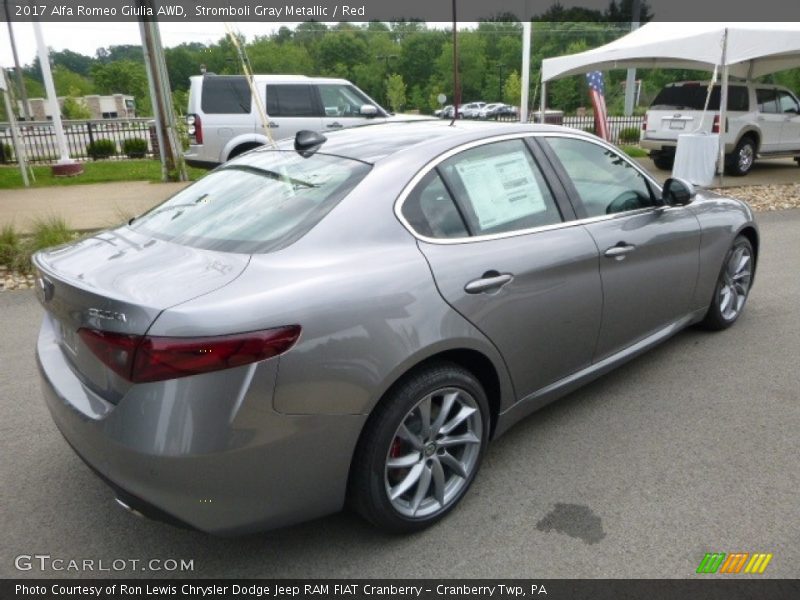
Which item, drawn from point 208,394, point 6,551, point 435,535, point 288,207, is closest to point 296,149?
point 288,207

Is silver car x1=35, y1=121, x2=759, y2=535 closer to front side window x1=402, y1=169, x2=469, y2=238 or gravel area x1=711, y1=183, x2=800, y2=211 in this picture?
front side window x1=402, y1=169, x2=469, y2=238

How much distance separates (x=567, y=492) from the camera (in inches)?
106

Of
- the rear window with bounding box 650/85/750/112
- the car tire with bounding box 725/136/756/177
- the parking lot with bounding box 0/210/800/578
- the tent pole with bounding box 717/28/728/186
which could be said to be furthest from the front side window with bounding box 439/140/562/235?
the car tire with bounding box 725/136/756/177

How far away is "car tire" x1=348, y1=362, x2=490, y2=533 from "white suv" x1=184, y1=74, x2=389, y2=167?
31.6ft

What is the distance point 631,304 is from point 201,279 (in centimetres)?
228

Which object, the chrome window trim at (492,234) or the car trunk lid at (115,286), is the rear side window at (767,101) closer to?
the chrome window trim at (492,234)

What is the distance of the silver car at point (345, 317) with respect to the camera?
6.10 feet

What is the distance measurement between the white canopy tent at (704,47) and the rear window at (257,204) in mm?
10718

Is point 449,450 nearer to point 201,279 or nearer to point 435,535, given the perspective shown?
point 435,535

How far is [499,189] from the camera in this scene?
2.78m

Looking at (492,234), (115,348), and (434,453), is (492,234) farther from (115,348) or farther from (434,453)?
(115,348)

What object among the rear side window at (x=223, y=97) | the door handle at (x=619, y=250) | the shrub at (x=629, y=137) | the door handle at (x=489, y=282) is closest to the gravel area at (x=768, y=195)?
the door handle at (x=619, y=250)

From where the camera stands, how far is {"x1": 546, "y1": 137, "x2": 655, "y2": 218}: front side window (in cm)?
312

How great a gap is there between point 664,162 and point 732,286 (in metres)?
11.0
